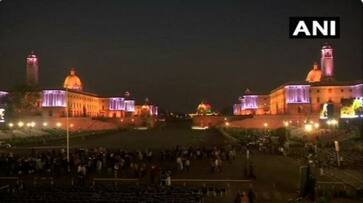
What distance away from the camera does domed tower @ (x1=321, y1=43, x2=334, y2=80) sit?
367ft

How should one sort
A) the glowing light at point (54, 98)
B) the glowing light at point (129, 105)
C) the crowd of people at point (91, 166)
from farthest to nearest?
the glowing light at point (129, 105) < the glowing light at point (54, 98) < the crowd of people at point (91, 166)

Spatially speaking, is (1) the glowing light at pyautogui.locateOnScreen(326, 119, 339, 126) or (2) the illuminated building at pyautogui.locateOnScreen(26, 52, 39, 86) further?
(2) the illuminated building at pyautogui.locateOnScreen(26, 52, 39, 86)

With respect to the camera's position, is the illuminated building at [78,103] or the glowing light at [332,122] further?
the illuminated building at [78,103]

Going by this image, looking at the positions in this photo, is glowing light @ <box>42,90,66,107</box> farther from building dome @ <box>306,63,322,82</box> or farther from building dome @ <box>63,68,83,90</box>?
building dome @ <box>306,63,322,82</box>

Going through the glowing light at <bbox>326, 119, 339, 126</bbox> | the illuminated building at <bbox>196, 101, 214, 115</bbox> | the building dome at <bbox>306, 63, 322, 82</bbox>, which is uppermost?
the building dome at <bbox>306, 63, 322, 82</bbox>

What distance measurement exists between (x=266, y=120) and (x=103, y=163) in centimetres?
5694

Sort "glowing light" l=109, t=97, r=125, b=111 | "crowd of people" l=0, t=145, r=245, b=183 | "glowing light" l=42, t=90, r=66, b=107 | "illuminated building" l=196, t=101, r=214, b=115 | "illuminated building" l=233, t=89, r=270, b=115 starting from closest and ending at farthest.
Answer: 1. "crowd of people" l=0, t=145, r=245, b=183
2. "glowing light" l=42, t=90, r=66, b=107
3. "illuminated building" l=233, t=89, r=270, b=115
4. "glowing light" l=109, t=97, r=125, b=111
5. "illuminated building" l=196, t=101, r=214, b=115

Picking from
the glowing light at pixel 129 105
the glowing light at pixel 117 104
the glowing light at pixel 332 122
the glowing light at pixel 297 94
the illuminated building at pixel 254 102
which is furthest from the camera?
the glowing light at pixel 129 105

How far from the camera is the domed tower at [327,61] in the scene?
112 m

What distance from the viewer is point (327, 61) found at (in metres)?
113

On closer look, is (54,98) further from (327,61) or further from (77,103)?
(327,61)

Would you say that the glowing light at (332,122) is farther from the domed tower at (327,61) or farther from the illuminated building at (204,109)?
the illuminated building at (204,109)

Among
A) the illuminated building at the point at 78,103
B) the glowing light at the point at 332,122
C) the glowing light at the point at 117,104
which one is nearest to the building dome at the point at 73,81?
the illuminated building at the point at 78,103

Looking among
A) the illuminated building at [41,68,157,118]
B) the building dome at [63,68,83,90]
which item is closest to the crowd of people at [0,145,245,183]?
the illuminated building at [41,68,157,118]
